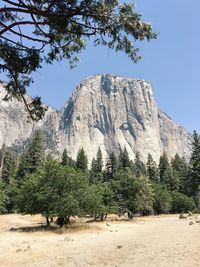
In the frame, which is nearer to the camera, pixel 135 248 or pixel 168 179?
pixel 135 248

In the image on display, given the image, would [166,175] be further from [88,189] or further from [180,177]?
[88,189]

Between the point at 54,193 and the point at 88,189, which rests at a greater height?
the point at 88,189

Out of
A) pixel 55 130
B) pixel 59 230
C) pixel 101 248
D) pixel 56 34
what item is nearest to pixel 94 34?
pixel 56 34

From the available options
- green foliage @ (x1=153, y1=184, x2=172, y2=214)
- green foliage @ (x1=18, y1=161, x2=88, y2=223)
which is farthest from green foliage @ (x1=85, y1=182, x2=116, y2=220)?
green foliage @ (x1=153, y1=184, x2=172, y2=214)

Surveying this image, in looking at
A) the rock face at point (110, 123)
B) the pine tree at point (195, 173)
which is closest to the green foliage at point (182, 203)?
the pine tree at point (195, 173)

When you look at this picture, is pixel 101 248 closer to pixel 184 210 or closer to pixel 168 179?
pixel 184 210

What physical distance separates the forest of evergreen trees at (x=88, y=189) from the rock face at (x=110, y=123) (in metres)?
83.6

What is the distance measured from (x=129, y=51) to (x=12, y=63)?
3.62 meters

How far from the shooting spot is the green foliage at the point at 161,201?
52906 millimetres

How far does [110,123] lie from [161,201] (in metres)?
124

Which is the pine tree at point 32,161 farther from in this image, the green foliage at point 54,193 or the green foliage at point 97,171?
the green foliage at point 54,193

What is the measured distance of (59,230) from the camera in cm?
2164

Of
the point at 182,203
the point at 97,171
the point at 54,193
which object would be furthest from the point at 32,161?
the point at 54,193

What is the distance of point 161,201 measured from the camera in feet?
176
